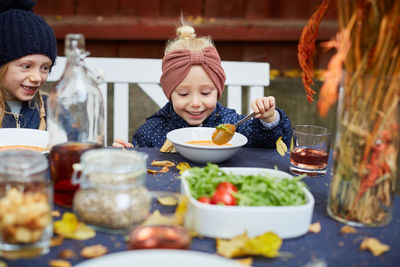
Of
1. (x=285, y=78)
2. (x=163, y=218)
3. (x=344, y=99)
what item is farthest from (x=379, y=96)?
(x=285, y=78)

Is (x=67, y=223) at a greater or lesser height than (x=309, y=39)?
lesser

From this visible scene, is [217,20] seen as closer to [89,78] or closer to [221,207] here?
[89,78]

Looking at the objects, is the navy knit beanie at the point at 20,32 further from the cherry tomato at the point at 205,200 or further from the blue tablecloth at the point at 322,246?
the cherry tomato at the point at 205,200

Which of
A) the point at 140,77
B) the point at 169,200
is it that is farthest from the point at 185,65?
the point at 169,200

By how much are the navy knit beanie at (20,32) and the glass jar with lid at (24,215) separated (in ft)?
3.99

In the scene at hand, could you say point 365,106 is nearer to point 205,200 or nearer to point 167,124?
point 205,200

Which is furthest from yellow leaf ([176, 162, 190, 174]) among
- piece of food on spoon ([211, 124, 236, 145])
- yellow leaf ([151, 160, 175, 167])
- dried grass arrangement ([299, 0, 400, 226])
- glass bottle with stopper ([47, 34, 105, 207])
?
dried grass arrangement ([299, 0, 400, 226])

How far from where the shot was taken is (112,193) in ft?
2.66

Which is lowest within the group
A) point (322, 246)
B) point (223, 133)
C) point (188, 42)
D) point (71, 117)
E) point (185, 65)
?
point (322, 246)

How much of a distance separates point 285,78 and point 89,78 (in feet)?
8.88

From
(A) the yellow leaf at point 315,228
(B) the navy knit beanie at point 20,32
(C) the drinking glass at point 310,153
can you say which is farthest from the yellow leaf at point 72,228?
(B) the navy knit beanie at point 20,32

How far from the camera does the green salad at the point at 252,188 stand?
0.89m

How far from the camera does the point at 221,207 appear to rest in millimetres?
816

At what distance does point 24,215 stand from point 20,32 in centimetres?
140
